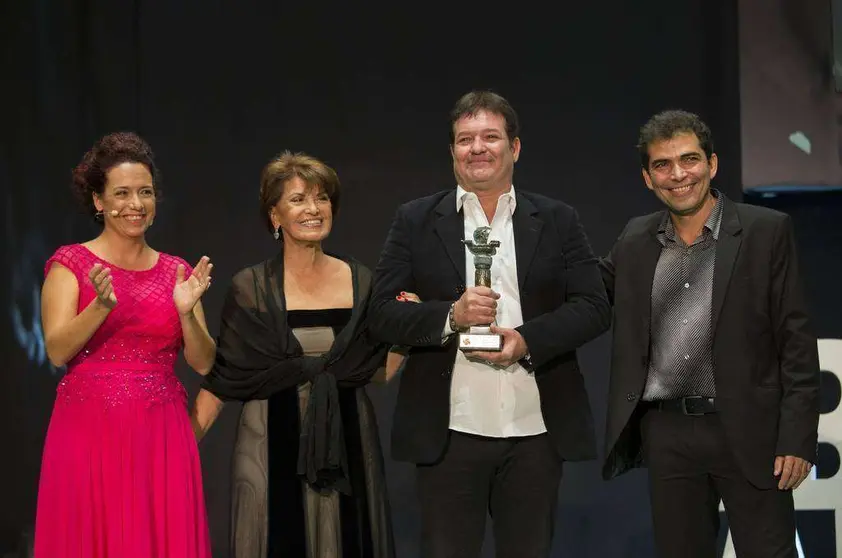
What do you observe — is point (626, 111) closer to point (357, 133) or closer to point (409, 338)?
point (357, 133)

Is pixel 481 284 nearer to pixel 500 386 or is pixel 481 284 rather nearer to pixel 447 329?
pixel 447 329

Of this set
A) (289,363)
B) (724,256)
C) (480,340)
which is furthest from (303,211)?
(724,256)

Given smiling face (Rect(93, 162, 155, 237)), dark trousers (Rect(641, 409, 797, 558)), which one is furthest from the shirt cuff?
smiling face (Rect(93, 162, 155, 237))

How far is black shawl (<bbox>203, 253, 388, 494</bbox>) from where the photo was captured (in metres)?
3.28

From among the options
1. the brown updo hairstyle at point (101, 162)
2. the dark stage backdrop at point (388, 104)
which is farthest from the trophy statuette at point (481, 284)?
the dark stage backdrop at point (388, 104)

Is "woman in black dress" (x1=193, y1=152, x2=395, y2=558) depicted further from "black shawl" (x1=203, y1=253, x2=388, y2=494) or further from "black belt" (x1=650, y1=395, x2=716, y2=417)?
"black belt" (x1=650, y1=395, x2=716, y2=417)

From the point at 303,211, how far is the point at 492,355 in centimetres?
88

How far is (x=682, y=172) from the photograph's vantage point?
3141mm

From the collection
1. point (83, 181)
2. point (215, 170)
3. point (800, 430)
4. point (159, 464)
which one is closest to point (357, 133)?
point (215, 170)

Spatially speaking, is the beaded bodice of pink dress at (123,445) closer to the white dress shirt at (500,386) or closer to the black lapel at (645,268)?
the white dress shirt at (500,386)

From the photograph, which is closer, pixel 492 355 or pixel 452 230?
pixel 492 355

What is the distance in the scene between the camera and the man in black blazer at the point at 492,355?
3.01 m

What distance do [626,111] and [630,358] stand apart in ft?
6.69

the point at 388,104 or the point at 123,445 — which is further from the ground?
the point at 388,104
